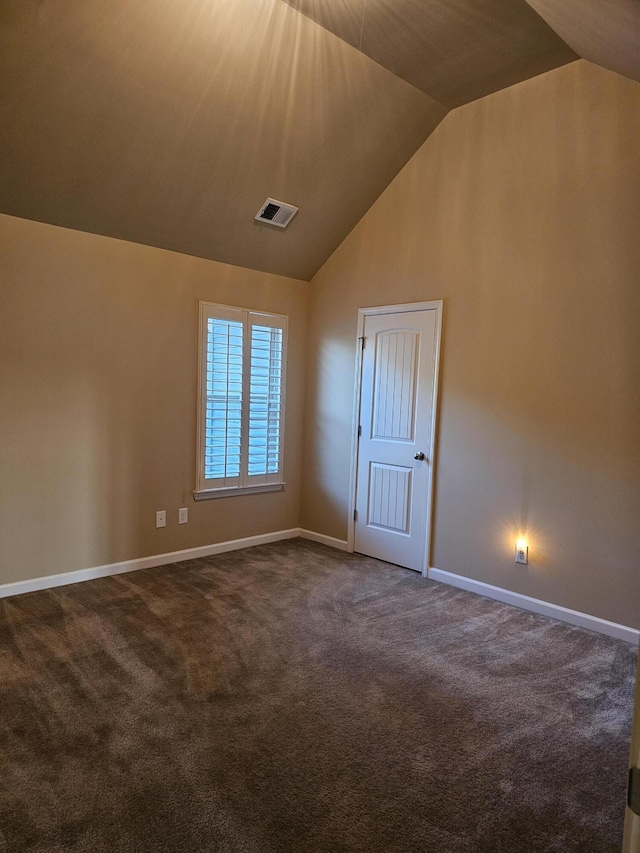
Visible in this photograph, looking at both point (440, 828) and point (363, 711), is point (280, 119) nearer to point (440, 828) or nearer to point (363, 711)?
point (363, 711)

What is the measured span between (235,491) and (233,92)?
2927mm

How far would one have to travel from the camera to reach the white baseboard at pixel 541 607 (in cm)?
320

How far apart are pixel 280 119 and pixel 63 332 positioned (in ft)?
6.54

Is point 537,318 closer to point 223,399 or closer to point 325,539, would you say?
point 223,399

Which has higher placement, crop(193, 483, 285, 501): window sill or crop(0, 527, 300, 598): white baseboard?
crop(193, 483, 285, 501): window sill

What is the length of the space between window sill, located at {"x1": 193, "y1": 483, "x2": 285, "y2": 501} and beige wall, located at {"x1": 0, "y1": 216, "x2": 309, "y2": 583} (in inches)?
2.5

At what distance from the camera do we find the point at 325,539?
16.3ft

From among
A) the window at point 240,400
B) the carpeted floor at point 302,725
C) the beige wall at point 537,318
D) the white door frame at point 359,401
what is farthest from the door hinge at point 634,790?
the window at point 240,400

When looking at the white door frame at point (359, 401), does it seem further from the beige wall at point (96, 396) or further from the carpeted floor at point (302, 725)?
the beige wall at point (96, 396)

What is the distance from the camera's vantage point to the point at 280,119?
348 centimetres

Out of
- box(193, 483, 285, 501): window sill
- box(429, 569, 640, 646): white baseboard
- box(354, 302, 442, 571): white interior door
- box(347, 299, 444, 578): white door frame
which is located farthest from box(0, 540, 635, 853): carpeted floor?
box(193, 483, 285, 501): window sill

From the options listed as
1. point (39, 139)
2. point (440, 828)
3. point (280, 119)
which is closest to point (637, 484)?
point (440, 828)

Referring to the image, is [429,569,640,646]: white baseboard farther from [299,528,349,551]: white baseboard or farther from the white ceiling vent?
the white ceiling vent

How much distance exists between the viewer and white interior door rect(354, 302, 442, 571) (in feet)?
13.6
